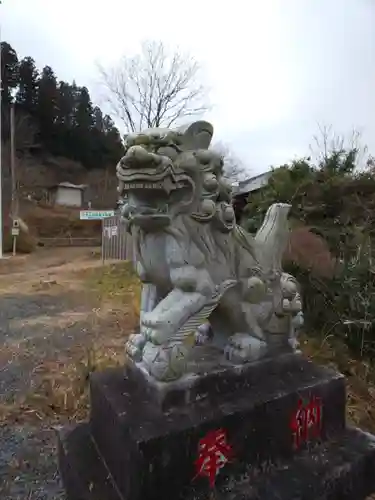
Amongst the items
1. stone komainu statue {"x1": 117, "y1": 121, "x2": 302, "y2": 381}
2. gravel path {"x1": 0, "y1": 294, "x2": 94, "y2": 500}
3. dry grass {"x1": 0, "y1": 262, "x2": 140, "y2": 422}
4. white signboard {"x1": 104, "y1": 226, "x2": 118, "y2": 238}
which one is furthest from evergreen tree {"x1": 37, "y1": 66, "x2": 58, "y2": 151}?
stone komainu statue {"x1": 117, "y1": 121, "x2": 302, "y2": 381}

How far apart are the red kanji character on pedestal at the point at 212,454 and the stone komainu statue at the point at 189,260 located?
238 millimetres

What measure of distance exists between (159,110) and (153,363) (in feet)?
48.2

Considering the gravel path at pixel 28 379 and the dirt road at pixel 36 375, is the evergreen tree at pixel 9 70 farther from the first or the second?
the gravel path at pixel 28 379

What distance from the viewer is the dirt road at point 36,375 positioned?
75.2 inches

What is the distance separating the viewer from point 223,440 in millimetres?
1393

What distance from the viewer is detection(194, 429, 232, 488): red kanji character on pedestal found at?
1358 millimetres

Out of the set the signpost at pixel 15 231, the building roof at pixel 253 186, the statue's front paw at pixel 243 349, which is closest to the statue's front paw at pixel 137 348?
the statue's front paw at pixel 243 349

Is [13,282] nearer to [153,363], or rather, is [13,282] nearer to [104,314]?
[104,314]

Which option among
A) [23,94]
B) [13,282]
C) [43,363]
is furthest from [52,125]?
[43,363]

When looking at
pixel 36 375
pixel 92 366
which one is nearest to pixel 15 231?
pixel 36 375

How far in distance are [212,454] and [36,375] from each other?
2.03 m

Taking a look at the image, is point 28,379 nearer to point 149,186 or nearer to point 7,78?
point 149,186

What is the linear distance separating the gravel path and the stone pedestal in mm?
248

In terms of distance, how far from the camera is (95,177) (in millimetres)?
24328
